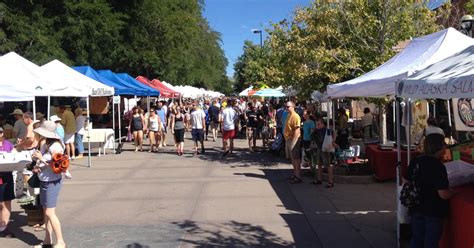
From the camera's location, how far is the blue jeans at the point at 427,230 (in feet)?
15.5

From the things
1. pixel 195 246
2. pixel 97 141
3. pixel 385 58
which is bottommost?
pixel 195 246

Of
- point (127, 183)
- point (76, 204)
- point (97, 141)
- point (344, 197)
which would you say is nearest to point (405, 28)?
point (344, 197)

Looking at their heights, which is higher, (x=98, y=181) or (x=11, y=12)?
(x=11, y=12)

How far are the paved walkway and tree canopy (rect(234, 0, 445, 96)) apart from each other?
2.88 m

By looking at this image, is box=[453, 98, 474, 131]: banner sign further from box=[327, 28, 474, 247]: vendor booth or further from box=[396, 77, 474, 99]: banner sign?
box=[396, 77, 474, 99]: banner sign

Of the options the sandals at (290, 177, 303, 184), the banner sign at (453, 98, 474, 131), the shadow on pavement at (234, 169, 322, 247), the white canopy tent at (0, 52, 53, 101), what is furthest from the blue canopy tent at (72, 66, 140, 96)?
the banner sign at (453, 98, 474, 131)

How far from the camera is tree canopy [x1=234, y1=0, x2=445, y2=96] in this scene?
38.2 ft

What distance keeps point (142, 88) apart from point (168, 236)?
1472 centimetres

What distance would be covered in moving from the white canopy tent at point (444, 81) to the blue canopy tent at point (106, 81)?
14.6m

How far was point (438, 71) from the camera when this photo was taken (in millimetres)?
5520

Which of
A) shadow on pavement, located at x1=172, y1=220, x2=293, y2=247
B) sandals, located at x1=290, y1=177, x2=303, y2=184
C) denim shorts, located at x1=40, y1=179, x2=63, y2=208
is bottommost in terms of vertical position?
shadow on pavement, located at x1=172, y1=220, x2=293, y2=247

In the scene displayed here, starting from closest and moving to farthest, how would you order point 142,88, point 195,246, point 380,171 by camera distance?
point 195,246
point 380,171
point 142,88

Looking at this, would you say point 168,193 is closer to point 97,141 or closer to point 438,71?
point 438,71

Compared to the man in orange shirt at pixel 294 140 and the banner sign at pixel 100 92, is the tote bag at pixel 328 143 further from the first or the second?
the banner sign at pixel 100 92
